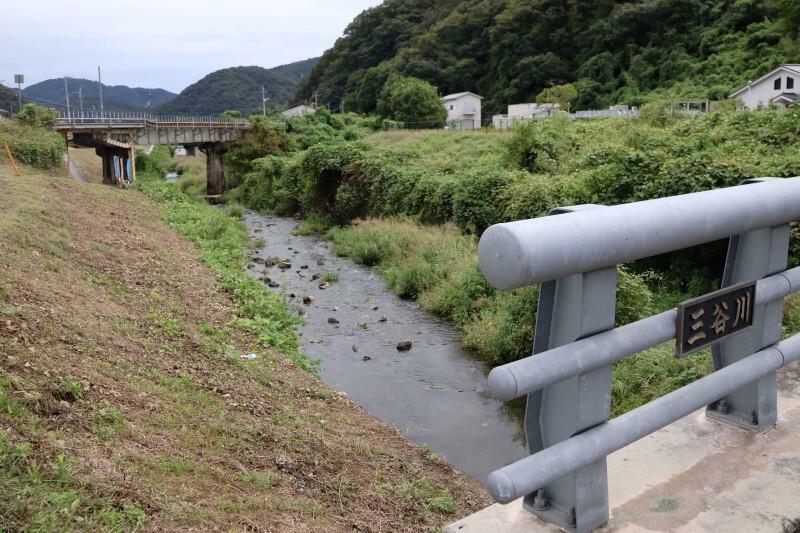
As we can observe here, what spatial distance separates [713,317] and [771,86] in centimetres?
4086

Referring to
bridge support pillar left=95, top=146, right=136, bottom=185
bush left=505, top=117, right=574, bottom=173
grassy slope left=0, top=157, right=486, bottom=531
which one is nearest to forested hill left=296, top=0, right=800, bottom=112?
bush left=505, top=117, right=574, bottom=173

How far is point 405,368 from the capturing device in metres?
11.2

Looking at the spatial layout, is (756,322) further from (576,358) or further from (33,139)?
(33,139)

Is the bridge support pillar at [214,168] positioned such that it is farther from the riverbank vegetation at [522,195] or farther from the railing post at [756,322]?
the railing post at [756,322]

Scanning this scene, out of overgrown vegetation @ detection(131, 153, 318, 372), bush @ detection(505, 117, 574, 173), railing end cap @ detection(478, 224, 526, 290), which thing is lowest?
overgrown vegetation @ detection(131, 153, 318, 372)

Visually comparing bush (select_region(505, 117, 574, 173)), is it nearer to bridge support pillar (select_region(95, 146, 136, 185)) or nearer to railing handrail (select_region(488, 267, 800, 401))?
bridge support pillar (select_region(95, 146, 136, 185))

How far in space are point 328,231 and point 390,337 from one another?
1251 centimetres

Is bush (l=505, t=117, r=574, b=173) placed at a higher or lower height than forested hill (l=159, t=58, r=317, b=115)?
lower

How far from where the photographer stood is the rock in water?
1204cm

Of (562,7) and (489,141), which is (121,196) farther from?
(562,7)

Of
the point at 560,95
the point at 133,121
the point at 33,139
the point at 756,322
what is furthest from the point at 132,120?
the point at 756,322

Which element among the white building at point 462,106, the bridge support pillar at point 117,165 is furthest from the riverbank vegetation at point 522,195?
the white building at point 462,106

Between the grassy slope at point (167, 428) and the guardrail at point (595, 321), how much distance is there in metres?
2.95

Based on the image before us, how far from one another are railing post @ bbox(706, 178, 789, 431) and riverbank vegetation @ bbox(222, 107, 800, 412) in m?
4.71
